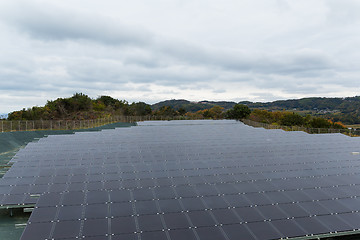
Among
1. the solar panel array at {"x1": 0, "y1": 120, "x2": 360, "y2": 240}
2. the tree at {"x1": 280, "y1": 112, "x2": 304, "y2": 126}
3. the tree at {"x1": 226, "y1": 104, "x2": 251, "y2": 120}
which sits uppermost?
the tree at {"x1": 226, "y1": 104, "x2": 251, "y2": 120}

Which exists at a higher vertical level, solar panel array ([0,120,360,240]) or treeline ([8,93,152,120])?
treeline ([8,93,152,120])

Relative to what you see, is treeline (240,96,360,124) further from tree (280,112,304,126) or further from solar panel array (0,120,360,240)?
solar panel array (0,120,360,240)

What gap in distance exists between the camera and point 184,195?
34.5 feet

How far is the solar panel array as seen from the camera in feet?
26.9

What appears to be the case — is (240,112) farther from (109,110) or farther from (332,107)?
(332,107)

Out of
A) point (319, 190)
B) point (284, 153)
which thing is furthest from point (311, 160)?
point (319, 190)

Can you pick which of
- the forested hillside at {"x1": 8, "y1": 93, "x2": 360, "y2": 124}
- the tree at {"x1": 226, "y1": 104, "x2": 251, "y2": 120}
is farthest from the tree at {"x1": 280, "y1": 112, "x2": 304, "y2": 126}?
the forested hillside at {"x1": 8, "y1": 93, "x2": 360, "y2": 124}

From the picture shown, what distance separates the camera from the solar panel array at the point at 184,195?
8.20m

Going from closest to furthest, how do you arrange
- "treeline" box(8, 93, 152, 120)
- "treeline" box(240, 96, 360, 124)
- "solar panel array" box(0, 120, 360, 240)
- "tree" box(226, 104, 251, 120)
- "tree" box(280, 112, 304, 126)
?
"solar panel array" box(0, 120, 360, 240)
"tree" box(280, 112, 304, 126)
"treeline" box(8, 93, 152, 120)
"tree" box(226, 104, 251, 120)
"treeline" box(240, 96, 360, 124)

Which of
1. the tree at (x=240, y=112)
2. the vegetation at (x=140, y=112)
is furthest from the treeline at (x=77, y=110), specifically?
the tree at (x=240, y=112)

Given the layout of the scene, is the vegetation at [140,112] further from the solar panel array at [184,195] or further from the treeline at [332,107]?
the solar panel array at [184,195]

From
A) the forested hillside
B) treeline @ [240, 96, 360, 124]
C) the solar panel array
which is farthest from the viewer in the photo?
treeline @ [240, 96, 360, 124]

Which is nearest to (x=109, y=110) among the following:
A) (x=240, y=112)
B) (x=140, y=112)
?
(x=140, y=112)

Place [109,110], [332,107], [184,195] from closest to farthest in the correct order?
[184,195]
[109,110]
[332,107]
